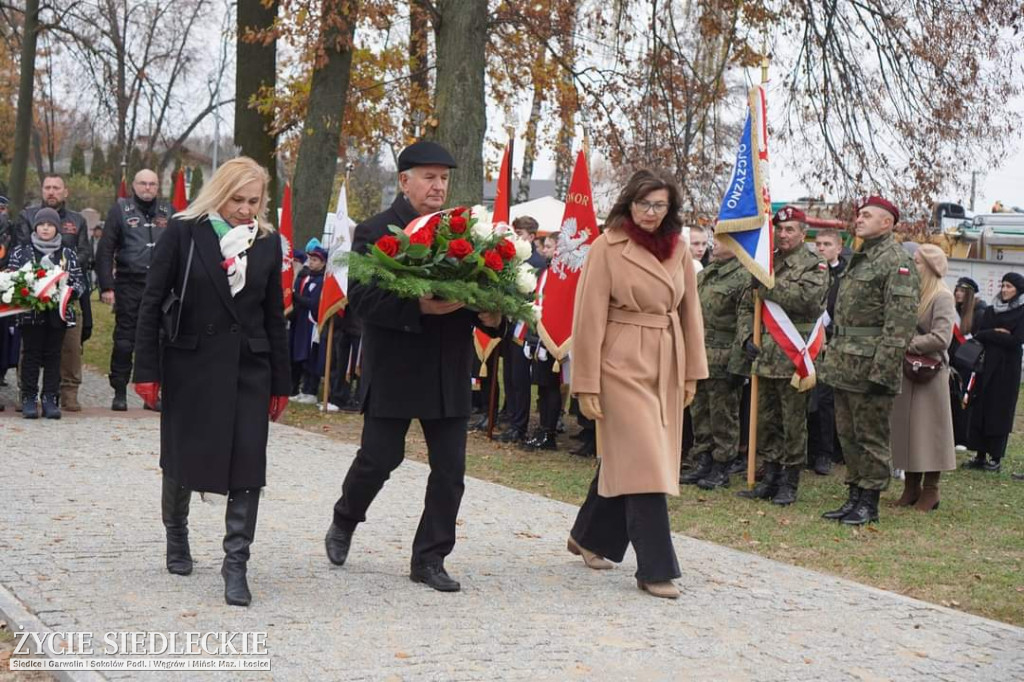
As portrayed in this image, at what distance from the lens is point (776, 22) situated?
622 inches

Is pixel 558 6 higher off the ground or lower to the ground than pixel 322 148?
higher

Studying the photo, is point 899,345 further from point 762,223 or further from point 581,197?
point 581,197

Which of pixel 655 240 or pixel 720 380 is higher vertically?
pixel 655 240

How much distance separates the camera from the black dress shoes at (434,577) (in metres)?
6.56

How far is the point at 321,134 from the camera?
19062mm

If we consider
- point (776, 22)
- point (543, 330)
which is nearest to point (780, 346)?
point (543, 330)

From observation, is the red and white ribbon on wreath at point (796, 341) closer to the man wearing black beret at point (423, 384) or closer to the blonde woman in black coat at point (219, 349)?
the man wearing black beret at point (423, 384)

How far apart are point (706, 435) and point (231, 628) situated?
20.3ft

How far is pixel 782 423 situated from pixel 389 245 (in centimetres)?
525

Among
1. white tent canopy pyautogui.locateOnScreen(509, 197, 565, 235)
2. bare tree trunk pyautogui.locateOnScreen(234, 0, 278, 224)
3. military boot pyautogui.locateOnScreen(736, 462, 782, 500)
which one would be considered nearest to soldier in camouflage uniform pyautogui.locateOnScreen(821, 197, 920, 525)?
military boot pyautogui.locateOnScreen(736, 462, 782, 500)

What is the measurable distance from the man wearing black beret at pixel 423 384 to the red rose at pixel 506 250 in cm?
30

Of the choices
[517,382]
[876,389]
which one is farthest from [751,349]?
[517,382]

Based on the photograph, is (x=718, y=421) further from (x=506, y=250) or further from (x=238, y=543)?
(x=238, y=543)

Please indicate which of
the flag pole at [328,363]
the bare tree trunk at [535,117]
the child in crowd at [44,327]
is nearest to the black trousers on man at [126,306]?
the child in crowd at [44,327]
